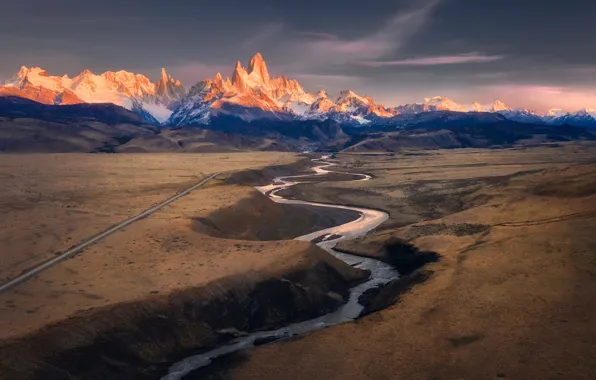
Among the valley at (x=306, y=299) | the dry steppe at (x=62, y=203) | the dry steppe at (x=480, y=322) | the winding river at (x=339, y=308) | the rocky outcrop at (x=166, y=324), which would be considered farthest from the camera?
the dry steppe at (x=62, y=203)

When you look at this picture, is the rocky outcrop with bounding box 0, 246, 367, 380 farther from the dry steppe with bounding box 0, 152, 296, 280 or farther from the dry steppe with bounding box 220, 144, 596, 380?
the dry steppe with bounding box 0, 152, 296, 280

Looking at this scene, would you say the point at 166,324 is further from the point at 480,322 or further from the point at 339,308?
the point at 480,322

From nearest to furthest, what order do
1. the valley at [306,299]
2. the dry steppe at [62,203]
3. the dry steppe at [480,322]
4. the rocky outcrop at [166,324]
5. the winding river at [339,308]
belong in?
1. the dry steppe at [480,322]
2. the rocky outcrop at [166,324]
3. the valley at [306,299]
4. the winding river at [339,308]
5. the dry steppe at [62,203]

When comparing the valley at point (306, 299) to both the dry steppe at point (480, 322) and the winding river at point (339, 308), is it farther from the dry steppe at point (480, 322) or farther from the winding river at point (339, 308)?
the winding river at point (339, 308)

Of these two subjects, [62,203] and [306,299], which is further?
[62,203]

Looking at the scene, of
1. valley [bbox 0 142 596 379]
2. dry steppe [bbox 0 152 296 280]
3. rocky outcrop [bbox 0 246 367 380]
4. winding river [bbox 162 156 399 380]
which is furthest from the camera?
dry steppe [bbox 0 152 296 280]

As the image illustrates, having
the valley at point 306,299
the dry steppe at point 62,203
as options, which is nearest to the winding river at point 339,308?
the valley at point 306,299

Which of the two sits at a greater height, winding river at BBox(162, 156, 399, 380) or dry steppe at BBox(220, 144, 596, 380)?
dry steppe at BBox(220, 144, 596, 380)

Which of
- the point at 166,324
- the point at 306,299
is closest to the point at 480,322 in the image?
the point at 306,299

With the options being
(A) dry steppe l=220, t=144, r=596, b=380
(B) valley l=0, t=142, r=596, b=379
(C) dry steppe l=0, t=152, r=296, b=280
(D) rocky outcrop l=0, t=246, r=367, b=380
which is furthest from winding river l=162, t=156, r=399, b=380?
(C) dry steppe l=0, t=152, r=296, b=280

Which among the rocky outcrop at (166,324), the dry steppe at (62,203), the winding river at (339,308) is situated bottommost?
the winding river at (339,308)

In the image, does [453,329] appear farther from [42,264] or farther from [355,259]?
[42,264]
